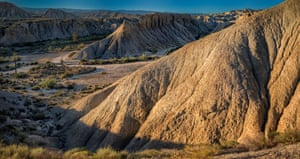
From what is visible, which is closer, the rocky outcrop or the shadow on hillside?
A: the shadow on hillside

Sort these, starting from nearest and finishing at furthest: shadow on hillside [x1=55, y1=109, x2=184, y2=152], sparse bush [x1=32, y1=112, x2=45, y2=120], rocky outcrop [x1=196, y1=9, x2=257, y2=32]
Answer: shadow on hillside [x1=55, y1=109, x2=184, y2=152] → sparse bush [x1=32, y1=112, x2=45, y2=120] → rocky outcrop [x1=196, y1=9, x2=257, y2=32]

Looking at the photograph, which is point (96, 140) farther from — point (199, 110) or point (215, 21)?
point (215, 21)

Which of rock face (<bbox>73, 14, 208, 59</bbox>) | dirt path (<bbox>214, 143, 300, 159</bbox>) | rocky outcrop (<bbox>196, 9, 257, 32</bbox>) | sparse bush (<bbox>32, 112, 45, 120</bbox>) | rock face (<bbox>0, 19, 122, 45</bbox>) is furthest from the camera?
rocky outcrop (<bbox>196, 9, 257, 32</bbox>)

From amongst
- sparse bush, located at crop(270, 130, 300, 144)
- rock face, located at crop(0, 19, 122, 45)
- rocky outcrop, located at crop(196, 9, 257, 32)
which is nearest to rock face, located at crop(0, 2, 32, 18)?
rock face, located at crop(0, 19, 122, 45)

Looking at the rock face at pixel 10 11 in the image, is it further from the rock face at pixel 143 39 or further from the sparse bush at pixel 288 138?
the sparse bush at pixel 288 138

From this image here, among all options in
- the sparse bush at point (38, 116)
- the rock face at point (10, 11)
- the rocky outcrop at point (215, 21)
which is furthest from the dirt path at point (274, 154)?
the rock face at point (10, 11)

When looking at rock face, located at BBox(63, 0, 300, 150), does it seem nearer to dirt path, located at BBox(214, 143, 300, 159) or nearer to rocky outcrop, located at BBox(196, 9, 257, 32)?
dirt path, located at BBox(214, 143, 300, 159)
